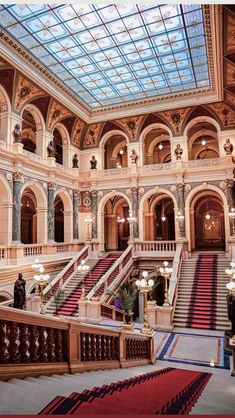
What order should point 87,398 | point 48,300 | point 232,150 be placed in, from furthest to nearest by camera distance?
point 232,150
point 48,300
point 87,398

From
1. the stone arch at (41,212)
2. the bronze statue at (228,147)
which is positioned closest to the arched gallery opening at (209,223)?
the bronze statue at (228,147)

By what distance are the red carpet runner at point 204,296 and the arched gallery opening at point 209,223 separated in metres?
6.23

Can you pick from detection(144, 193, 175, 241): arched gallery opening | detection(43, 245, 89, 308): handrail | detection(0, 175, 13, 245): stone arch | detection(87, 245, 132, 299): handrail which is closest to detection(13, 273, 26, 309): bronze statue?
detection(43, 245, 89, 308): handrail

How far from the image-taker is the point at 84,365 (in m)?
4.38

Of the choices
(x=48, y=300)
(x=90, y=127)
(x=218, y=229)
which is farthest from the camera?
A: (x=218, y=229)

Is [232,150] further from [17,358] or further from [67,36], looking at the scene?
[17,358]

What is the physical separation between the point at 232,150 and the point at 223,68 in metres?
5.97

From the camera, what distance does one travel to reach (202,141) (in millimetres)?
19328

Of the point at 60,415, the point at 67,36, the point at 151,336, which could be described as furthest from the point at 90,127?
the point at 60,415

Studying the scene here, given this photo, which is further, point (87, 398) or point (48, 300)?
point (48, 300)

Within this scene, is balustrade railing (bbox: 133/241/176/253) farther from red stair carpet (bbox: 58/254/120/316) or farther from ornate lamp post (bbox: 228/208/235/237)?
ornate lamp post (bbox: 228/208/235/237)

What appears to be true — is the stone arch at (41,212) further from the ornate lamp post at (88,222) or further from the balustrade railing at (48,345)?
the balustrade railing at (48,345)

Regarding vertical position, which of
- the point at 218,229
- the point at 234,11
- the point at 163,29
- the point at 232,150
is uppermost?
the point at 163,29

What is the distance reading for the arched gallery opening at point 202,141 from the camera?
2019 cm
